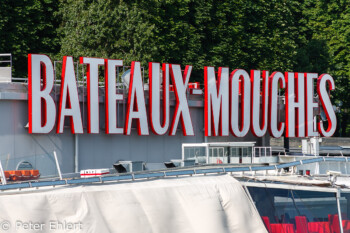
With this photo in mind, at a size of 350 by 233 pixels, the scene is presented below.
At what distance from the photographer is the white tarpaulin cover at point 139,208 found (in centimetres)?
1506

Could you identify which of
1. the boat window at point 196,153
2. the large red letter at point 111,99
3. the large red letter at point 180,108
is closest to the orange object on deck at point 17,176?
the large red letter at point 111,99

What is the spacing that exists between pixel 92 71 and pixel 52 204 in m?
24.1

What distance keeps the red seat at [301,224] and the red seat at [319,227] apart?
0.09 metres

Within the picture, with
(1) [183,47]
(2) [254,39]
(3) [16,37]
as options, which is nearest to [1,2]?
(3) [16,37]

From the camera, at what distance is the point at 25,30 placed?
5881 centimetres

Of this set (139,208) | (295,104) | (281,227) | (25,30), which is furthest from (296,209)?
(25,30)

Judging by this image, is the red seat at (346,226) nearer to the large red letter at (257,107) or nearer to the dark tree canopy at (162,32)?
the large red letter at (257,107)

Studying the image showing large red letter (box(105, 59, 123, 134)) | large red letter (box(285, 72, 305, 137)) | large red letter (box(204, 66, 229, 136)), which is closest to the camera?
large red letter (box(105, 59, 123, 134))

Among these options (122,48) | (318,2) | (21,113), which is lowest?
(21,113)

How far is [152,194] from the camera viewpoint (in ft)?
52.7

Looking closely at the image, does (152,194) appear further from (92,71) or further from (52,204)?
(92,71)

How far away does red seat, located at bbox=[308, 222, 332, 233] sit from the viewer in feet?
57.0

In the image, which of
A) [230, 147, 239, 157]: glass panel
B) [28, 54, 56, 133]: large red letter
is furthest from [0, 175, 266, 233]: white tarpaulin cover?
[230, 147, 239, 157]: glass panel

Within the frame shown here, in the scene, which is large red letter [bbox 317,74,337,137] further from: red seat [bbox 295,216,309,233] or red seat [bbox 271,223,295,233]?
red seat [bbox 271,223,295,233]
